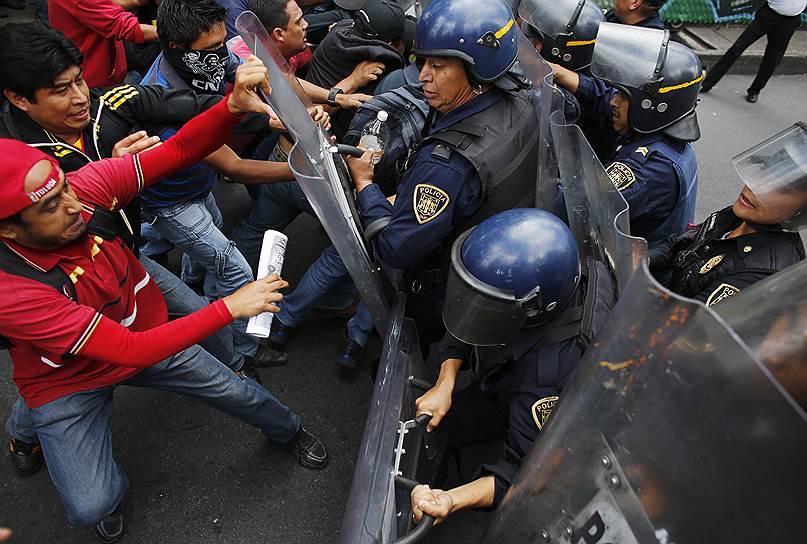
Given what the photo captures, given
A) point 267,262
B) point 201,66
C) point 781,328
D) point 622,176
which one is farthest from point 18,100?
point 781,328

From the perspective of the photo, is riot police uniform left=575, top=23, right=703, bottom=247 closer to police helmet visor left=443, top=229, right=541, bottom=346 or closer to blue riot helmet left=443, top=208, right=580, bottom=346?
blue riot helmet left=443, top=208, right=580, bottom=346

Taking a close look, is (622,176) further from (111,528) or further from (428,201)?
(111,528)

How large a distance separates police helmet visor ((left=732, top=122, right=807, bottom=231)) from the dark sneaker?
2348mm

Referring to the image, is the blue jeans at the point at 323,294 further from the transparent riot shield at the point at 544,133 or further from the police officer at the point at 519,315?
the police officer at the point at 519,315

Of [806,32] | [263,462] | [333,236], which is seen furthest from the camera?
[806,32]

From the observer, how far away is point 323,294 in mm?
3273

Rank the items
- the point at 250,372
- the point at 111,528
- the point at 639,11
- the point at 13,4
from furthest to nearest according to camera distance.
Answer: the point at 13,4
the point at 639,11
the point at 250,372
the point at 111,528

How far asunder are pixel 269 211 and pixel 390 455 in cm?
191

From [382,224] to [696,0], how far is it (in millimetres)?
7247

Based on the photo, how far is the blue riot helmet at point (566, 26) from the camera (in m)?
3.11

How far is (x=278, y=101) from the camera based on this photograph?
6.68 ft

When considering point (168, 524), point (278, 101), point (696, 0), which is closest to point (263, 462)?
point (168, 524)

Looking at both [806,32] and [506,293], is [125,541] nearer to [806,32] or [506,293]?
[506,293]

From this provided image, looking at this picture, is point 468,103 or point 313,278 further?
point 313,278
